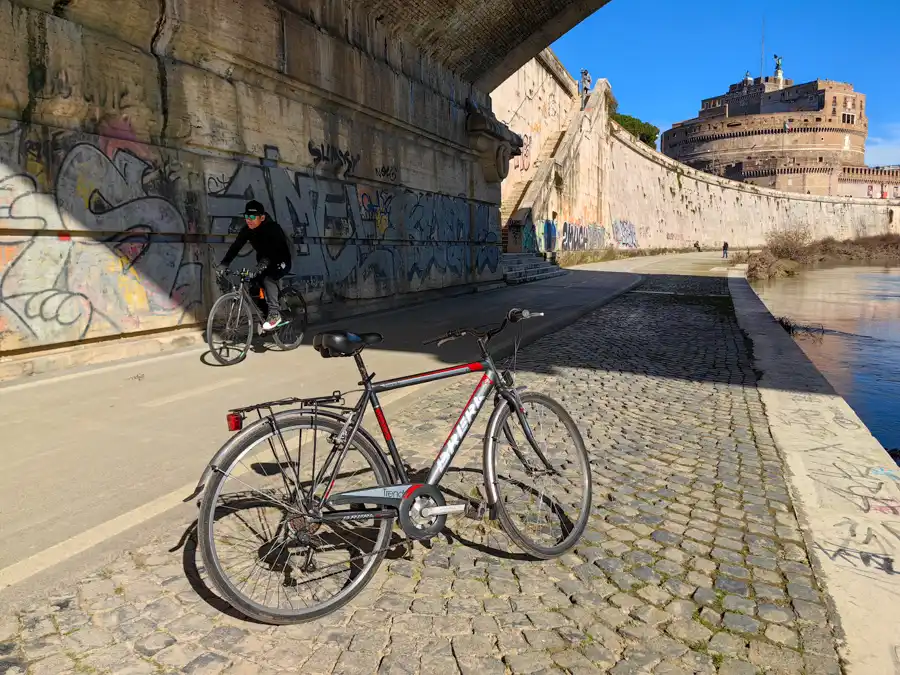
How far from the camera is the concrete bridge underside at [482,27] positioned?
10.7 m

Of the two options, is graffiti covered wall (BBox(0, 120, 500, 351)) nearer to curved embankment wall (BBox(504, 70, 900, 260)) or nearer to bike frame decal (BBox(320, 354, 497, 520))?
bike frame decal (BBox(320, 354, 497, 520))

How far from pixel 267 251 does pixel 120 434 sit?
3009mm

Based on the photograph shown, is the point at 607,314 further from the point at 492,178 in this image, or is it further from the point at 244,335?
the point at 244,335

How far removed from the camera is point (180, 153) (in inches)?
267

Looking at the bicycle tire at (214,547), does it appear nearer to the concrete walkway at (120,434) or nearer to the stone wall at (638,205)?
the concrete walkway at (120,434)

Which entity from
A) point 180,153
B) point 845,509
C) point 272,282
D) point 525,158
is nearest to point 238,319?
point 272,282

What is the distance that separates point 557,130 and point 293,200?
24662mm

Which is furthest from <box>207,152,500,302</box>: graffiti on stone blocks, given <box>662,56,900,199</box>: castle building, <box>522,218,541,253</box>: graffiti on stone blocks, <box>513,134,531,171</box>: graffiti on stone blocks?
<box>662,56,900,199</box>: castle building

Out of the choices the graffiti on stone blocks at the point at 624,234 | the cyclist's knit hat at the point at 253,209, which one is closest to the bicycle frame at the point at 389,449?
the cyclist's knit hat at the point at 253,209

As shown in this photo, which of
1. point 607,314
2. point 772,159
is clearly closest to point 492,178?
point 607,314

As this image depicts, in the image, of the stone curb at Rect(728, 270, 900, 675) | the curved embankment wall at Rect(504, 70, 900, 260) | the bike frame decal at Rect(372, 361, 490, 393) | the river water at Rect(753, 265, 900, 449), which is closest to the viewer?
the stone curb at Rect(728, 270, 900, 675)

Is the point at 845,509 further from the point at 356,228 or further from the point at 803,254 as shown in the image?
the point at 803,254

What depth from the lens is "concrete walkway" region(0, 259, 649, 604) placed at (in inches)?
107

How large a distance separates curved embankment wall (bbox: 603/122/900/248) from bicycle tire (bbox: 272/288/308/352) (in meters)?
31.2
